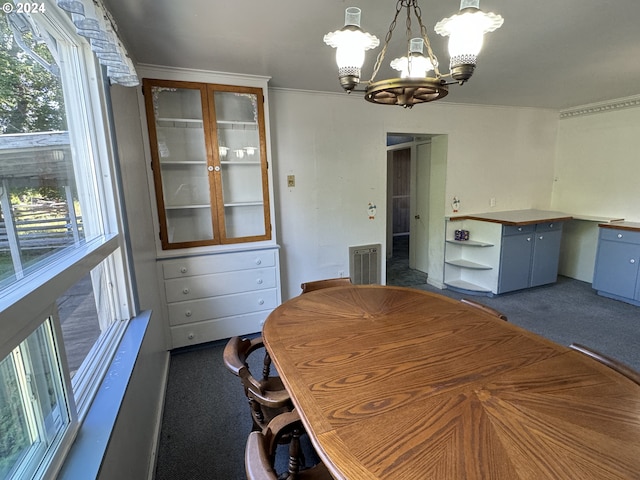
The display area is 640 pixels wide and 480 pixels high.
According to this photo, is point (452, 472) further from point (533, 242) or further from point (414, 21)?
point (533, 242)

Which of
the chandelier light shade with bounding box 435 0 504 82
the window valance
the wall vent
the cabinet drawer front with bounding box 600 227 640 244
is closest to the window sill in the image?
the window valance

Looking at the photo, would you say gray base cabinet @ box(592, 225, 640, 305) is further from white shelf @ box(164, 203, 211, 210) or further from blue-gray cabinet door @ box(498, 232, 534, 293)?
white shelf @ box(164, 203, 211, 210)

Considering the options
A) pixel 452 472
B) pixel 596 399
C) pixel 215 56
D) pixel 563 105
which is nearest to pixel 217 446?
pixel 452 472

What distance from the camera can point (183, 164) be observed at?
9.02 ft

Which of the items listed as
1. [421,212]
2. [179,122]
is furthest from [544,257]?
[179,122]

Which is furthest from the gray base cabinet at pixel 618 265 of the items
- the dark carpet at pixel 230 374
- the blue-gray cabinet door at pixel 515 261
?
the blue-gray cabinet door at pixel 515 261

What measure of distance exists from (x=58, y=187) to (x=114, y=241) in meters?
0.39

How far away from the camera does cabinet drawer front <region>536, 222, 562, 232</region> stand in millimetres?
3880

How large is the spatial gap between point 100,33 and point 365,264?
307 centimetres

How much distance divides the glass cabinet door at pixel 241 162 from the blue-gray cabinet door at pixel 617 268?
4.01 meters

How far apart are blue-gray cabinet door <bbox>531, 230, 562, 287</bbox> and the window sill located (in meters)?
4.41

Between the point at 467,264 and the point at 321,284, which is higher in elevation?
the point at 321,284

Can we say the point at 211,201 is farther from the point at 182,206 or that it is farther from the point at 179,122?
the point at 179,122

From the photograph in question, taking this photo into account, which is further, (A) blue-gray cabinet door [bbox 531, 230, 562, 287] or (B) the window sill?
(A) blue-gray cabinet door [bbox 531, 230, 562, 287]
